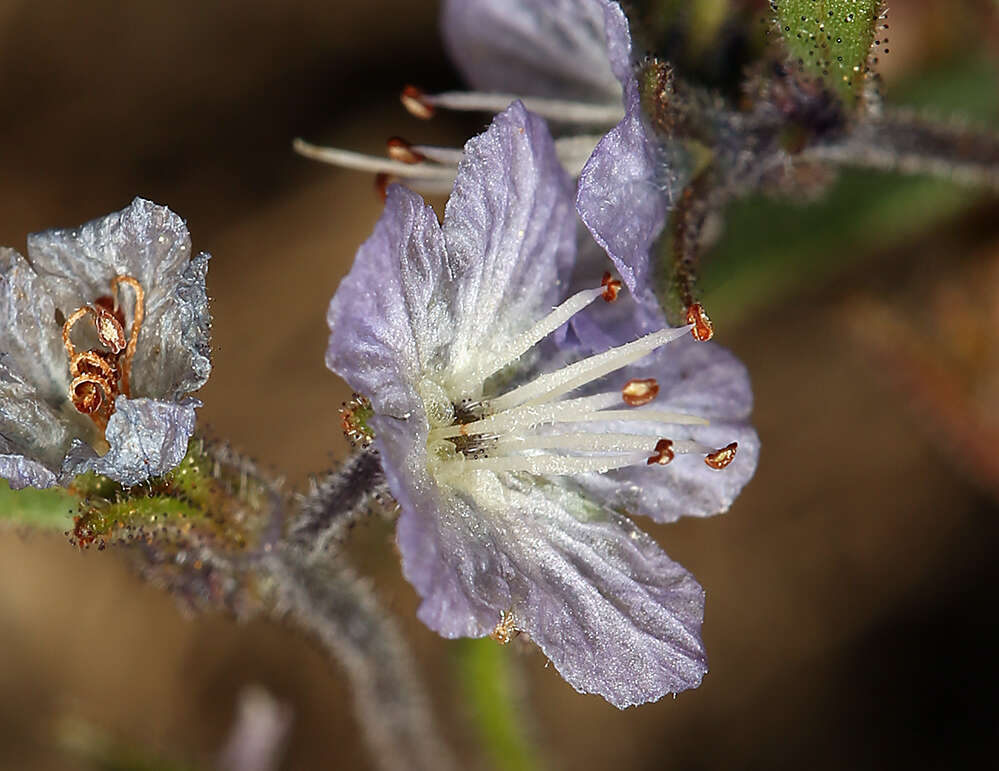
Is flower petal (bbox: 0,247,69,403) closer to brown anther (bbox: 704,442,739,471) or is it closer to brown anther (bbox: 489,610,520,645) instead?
brown anther (bbox: 489,610,520,645)

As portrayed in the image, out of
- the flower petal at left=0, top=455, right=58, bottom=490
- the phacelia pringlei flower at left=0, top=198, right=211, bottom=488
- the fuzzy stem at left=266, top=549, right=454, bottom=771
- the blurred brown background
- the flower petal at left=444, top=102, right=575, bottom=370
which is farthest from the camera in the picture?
the blurred brown background

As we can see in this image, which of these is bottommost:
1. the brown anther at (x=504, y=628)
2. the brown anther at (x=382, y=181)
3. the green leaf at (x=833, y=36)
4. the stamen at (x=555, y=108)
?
the brown anther at (x=504, y=628)

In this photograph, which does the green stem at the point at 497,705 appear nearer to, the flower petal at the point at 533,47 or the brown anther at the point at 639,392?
the brown anther at the point at 639,392

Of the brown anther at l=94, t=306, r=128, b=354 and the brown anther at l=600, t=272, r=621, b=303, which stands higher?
the brown anther at l=600, t=272, r=621, b=303

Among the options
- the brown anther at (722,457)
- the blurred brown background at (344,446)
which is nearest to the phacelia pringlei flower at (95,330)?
the brown anther at (722,457)

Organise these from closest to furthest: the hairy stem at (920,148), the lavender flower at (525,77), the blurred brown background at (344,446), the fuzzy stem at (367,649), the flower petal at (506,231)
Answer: the flower petal at (506,231), the fuzzy stem at (367,649), the lavender flower at (525,77), the hairy stem at (920,148), the blurred brown background at (344,446)

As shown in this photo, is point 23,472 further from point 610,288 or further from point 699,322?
point 699,322

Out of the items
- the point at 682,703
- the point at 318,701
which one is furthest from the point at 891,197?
the point at 318,701

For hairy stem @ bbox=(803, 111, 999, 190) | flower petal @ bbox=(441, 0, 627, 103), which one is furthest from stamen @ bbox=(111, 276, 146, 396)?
hairy stem @ bbox=(803, 111, 999, 190)

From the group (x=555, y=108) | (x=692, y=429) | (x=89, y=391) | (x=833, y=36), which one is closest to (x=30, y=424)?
(x=89, y=391)
